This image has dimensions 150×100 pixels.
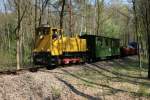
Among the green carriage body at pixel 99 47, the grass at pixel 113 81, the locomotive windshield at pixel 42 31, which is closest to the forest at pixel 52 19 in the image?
the green carriage body at pixel 99 47

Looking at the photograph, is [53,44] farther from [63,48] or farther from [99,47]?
[99,47]

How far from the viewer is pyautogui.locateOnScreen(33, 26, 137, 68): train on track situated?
88.1 feet

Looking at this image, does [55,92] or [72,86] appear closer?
[55,92]

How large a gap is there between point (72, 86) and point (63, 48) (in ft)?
28.3

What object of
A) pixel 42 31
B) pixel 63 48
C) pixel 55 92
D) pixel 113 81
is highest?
pixel 42 31

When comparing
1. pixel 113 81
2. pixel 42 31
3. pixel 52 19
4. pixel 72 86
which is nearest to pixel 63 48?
pixel 42 31

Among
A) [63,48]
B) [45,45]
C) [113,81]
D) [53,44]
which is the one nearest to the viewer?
[113,81]

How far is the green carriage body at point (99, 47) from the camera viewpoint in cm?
3478

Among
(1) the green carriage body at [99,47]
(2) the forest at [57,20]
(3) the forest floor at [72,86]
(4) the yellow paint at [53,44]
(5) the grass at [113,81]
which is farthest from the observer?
(2) the forest at [57,20]

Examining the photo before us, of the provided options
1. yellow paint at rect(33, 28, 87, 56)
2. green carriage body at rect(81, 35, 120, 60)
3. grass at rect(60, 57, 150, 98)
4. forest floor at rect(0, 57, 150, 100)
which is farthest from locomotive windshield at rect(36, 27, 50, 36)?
green carriage body at rect(81, 35, 120, 60)

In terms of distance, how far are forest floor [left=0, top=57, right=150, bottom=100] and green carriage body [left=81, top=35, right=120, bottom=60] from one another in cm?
867

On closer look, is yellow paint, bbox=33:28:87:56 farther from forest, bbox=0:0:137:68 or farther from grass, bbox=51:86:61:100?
forest, bbox=0:0:137:68

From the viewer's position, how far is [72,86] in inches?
800

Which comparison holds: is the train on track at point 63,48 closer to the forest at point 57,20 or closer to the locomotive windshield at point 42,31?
the locomotive windshield at point 42,31
